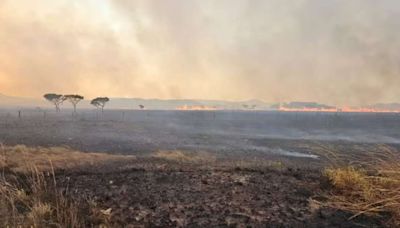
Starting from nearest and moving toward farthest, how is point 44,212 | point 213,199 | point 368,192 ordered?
point 368,192, point 44,212, point 213,199

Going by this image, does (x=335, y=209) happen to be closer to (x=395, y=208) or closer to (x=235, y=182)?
(x=395, y=208)

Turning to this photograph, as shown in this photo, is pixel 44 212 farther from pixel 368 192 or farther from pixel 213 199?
pixel 368 192

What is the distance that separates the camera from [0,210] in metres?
6.20

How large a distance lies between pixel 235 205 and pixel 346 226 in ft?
4.77

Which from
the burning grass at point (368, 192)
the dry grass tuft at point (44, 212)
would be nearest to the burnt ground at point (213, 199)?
the burning grass at point (368, 192)

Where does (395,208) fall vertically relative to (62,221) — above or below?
above

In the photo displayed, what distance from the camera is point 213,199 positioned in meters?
6.50

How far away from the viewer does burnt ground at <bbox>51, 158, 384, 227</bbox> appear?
5.76 metres

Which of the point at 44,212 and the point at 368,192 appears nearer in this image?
the point at 368,192

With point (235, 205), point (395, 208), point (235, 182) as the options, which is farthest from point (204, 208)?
point (395, 208)

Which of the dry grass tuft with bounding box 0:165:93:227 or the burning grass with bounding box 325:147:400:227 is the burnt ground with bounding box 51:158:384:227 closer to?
the burning grass with bounding box 325:147:400:227

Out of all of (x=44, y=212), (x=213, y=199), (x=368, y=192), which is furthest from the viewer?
(x=213, y=199)

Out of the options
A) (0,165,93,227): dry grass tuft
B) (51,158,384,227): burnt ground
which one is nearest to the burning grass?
(51,158,384,227): burnt ground

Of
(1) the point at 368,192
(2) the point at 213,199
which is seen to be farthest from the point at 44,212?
(1) the point at 368,192
